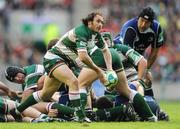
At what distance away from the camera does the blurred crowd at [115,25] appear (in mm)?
28609

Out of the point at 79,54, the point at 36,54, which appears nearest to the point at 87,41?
the point at 79,54

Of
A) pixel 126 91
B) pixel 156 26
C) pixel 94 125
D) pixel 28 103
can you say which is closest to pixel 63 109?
pixel 28 103

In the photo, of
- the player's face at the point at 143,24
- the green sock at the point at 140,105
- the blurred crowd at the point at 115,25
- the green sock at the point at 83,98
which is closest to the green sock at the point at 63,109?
the green sock at the point at 83,98

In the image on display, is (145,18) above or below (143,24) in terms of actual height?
above

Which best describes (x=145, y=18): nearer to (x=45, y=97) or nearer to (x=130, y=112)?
(x=130, y=112)

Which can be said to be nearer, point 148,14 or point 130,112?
point 130,112

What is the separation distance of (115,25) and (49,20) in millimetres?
2865

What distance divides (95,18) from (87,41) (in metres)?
0.40

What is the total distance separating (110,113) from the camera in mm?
14133

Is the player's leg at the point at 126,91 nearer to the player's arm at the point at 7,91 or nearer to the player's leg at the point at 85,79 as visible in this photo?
Answer: the player's leg at the point at 85,79

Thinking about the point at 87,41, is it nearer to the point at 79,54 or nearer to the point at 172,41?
the point at 79,54

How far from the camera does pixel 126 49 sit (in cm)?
1495

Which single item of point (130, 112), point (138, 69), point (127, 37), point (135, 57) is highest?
point (127, 37)

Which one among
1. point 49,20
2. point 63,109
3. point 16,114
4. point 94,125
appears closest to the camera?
point 94,125
